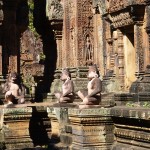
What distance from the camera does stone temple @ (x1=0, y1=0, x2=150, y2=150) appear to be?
381 inches

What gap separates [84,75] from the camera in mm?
17438

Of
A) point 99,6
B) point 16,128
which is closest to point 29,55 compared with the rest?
point 99,6

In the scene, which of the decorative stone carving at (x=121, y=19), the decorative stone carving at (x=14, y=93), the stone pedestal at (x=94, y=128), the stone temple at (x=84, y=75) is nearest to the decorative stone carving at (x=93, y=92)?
the stone temple at (x=84, y=75)

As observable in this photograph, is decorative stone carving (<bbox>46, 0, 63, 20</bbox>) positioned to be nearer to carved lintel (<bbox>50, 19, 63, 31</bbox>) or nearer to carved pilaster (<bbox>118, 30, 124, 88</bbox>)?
carved lintel (<bbox>50, 19, 63, 31</bbox>)

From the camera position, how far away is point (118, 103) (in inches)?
492

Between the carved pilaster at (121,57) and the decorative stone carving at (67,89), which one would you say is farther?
the carved pilaster at (121,57)

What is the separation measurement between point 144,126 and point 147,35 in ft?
16.3

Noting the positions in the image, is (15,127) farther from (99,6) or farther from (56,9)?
(56,9)

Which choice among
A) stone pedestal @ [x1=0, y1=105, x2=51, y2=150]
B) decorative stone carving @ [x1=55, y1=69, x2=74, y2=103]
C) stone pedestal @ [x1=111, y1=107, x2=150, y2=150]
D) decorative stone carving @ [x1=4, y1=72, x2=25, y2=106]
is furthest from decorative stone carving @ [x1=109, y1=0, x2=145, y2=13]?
stone pedestal @ [x1=111, y1=107, x2=150, y2=150]

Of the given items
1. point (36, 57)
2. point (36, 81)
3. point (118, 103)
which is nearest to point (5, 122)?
point (118, 103)

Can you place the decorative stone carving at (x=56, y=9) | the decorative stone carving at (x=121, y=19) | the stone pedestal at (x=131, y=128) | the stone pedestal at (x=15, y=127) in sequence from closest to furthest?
1. the stone pedestal at (x=131, y=128)
2. the stone pedestal at (x=15, y=127)
3. the decorative stone carving at (x=121, y=19)
4. the decorative stone carving at (x=56, y=9)

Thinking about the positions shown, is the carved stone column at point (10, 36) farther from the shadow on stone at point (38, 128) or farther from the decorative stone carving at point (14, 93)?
the decorative stone carving at point (14, 93)

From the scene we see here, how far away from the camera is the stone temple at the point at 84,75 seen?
9.69m

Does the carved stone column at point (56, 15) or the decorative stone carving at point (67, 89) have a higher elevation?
the carved stone column at point (56, 15)
